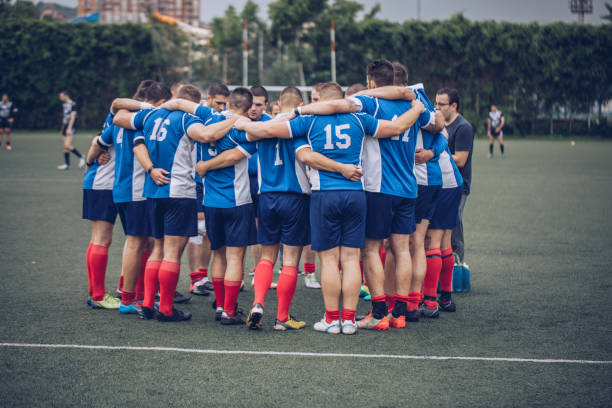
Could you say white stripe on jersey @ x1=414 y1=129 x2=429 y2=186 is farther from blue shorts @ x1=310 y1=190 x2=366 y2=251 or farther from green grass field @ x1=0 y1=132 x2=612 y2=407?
green grass field @ x1=0 y1=132 x2=612 y2=407

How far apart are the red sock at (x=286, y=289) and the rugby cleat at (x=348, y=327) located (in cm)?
50

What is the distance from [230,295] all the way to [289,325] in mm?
583

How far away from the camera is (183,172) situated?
5867 millimetres

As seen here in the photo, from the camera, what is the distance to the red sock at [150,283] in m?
5.94

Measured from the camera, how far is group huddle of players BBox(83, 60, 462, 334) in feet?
17.9

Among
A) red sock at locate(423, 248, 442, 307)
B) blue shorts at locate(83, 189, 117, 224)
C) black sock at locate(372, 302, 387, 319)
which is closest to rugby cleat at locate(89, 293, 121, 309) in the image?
blue shorts at locate(83, 189, 117, 224)

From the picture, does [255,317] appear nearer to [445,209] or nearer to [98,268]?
[98,268]

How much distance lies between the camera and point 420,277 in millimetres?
6062

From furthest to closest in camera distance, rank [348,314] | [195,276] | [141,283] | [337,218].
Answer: [195,276]
[141,283]
[348,314]
[337,218]

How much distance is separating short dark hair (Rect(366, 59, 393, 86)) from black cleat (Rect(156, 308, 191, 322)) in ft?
8.86

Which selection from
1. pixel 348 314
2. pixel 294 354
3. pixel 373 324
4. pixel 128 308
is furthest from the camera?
pixel 128 308

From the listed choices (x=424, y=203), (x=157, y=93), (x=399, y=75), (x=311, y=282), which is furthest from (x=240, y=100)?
(x=311, y=282)

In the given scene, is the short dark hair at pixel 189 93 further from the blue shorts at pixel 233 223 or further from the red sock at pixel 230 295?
the red sock at pixel 230 295

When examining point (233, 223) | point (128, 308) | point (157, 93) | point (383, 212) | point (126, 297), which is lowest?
point (128, 308)
